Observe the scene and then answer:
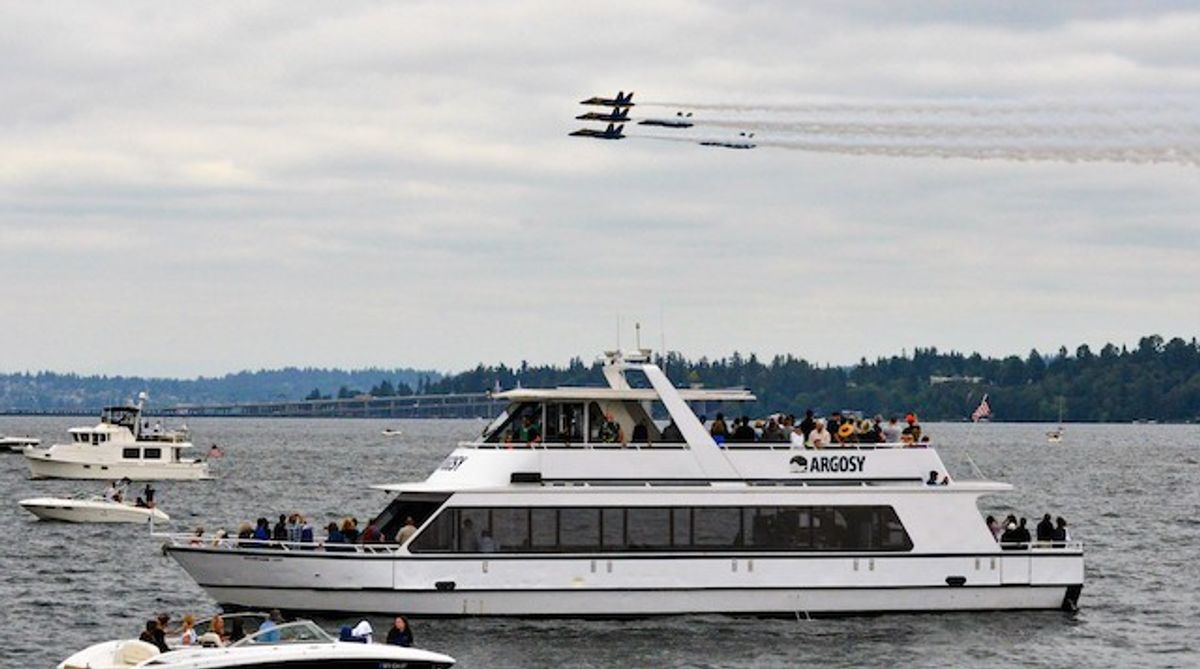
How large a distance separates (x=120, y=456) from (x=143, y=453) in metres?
1.25

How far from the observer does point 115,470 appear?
10731 centimetres

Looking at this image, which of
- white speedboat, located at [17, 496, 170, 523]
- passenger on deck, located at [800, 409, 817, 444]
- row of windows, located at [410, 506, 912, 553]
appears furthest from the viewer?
white speedboat, located at [17, 496, 170, 523]

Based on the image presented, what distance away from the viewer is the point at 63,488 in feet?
351

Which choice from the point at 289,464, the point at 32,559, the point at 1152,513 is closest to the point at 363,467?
the point at 289,464

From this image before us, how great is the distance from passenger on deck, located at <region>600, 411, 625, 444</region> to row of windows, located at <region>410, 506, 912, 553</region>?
1787 mm

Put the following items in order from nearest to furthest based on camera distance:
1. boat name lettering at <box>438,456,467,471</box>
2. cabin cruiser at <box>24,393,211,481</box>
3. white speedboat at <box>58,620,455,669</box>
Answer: white speedboat at <box>58,620,455,669</box> → boat name lettering at <box>438,456,467,471</box> → cabin cruiser at <box>24,393,211,481</box>

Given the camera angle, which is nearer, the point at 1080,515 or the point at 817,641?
the point at 817,641

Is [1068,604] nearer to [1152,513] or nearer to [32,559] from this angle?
[32,559]

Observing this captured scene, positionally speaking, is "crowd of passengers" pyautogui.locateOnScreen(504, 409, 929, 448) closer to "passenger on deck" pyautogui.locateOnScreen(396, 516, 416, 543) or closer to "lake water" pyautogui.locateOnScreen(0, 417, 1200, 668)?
"passenger on deck" pyautogui.locateOnScreen(396, 516, 416, 543)

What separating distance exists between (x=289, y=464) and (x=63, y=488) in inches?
1759

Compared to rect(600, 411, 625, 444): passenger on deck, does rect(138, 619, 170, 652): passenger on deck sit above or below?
below

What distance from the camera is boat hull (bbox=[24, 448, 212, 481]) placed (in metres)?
107

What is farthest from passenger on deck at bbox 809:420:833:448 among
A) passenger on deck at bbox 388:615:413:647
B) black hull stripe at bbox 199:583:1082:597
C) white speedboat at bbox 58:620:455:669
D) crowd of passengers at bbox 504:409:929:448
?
white speedboat at bbox 58:620:455:669

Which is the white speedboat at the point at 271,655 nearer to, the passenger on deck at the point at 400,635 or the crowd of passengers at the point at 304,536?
the passenger on deck at the point at 400,635
